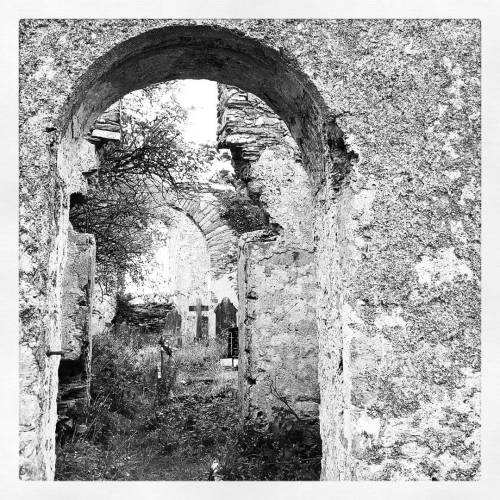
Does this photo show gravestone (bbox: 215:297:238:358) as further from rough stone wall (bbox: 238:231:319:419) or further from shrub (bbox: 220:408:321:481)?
shrub (bbox: 220:408:321:481)

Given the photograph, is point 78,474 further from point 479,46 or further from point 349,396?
point 479,46

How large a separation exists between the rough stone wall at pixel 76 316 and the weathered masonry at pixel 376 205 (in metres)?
2.84

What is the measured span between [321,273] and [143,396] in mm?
4117

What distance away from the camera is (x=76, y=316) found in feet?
18.5

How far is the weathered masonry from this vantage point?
104 inches

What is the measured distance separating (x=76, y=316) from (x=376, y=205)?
3.73m

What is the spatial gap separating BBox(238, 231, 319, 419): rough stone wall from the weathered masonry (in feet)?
8.97

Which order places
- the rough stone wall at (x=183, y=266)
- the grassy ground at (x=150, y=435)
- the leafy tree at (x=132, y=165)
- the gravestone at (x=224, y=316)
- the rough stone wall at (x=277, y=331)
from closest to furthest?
the grassy ground at (x=150, y=435) → the rough stone wall at (x=277, y=331) → the leafy tree at (x=132, y=165) → the gravestone at (x=224, y=316) → the rough stone wall at (x=183, y=266)

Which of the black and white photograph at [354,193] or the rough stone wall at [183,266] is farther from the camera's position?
the rough stone wall at [183,266]

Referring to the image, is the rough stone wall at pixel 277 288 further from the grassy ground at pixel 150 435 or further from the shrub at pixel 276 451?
the grassy ground at pixel 150 435

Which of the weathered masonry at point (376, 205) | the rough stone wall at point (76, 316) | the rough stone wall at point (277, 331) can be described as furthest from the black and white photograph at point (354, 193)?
the rough stone wall at point (76, 316)

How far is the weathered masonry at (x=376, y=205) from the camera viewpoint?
264 cm

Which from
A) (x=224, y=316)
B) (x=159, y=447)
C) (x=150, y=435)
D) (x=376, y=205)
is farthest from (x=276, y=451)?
(x=224, y=316)

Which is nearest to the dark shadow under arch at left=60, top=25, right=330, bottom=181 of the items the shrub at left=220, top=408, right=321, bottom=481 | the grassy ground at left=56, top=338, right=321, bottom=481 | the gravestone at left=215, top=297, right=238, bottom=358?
the shrub at left=220, top=408, right=321, bottom=481
